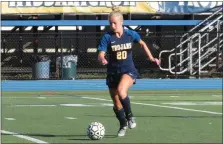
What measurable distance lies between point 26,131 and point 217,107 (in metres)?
6.67

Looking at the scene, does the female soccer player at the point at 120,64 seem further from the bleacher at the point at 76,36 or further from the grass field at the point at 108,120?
the bleacher at the point at 76,36

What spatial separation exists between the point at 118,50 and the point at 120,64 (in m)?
0.22

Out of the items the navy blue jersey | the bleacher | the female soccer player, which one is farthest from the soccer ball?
the bleacher

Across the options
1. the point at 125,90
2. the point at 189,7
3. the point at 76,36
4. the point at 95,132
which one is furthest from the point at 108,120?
the point at 189,7

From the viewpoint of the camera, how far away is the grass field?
10.2 m

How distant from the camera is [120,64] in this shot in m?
10.3

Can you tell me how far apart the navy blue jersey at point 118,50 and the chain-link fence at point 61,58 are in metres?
16.2

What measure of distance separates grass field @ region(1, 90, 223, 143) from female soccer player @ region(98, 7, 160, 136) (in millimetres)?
455

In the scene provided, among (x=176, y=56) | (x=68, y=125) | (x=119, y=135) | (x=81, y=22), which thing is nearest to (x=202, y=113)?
(x=68, y=125)

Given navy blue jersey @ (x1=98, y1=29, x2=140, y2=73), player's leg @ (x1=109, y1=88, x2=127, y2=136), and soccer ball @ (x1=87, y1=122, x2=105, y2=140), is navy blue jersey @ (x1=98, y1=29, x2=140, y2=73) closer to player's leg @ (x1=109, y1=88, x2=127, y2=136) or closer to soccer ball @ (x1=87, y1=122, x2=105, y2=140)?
player's leg @ (x1=109, y1=88, x2=127, y2=136)

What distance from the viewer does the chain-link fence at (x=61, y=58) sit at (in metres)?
28.1

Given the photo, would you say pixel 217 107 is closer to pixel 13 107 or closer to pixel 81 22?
pixel 13 107

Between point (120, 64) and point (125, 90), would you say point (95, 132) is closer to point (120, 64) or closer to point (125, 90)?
point (125, 90)

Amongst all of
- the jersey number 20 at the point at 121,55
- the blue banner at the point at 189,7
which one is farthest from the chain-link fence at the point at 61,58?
the jersey number 20 at the point at 121,55
